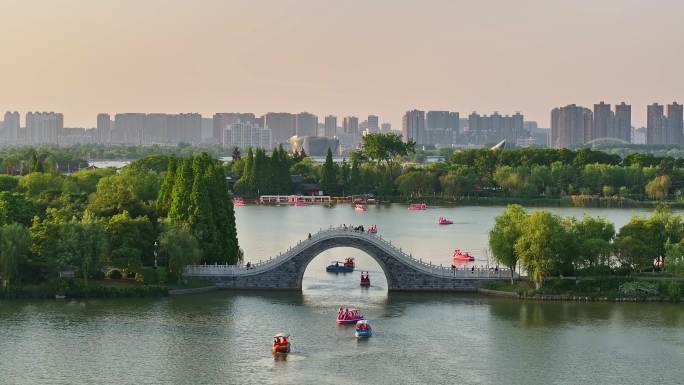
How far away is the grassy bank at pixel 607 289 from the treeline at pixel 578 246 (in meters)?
0.59

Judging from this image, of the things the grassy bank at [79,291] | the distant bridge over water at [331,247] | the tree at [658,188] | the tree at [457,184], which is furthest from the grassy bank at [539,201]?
the grassy bank at [79,291]

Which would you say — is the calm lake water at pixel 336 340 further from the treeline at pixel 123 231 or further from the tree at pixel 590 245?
the tree at pixel 590 245

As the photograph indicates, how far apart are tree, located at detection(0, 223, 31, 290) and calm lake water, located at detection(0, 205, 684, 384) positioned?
5.34 ft

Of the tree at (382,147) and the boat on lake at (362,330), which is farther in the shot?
the tree at (382,147)

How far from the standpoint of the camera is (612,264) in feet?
169

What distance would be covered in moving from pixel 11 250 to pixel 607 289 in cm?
2509

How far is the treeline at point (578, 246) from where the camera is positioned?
1944 inches

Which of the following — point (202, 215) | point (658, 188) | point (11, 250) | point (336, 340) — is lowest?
point (336, 340)

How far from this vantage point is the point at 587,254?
50.5m

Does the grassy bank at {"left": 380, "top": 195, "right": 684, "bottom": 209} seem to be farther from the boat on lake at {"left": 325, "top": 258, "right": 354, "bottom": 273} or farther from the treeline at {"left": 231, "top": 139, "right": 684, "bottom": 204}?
the boat on lake at {"left": 325, "top": 258, "right": 354, "bottom": 273}

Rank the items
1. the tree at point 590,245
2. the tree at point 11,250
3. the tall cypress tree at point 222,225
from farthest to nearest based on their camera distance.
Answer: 1. the tall cypress tree at point 222,225
2. the tree at point 590,245
3. the tree at point 11,250

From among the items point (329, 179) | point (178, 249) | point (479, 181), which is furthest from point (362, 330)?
point (479, 181)

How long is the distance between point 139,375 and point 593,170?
86.0 m

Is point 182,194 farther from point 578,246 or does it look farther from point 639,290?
point 639,290
